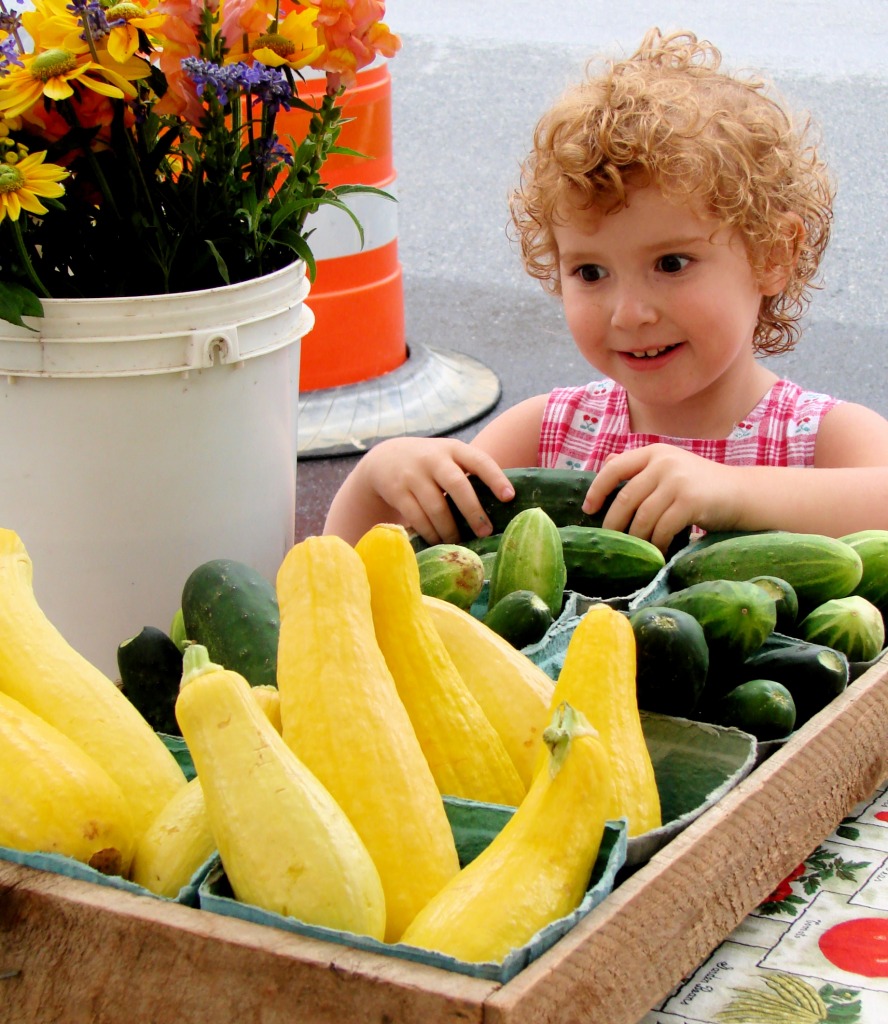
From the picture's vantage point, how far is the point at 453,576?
4.41ft

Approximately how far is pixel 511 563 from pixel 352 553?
371mm

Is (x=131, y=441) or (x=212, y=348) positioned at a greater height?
(x=212, y=348)

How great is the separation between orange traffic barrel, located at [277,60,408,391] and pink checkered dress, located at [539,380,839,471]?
192 centimetres

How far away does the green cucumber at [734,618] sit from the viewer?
120cm

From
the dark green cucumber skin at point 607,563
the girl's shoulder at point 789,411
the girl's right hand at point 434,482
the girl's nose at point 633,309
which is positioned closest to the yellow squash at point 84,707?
the dark green cucumber skin at point 607,563

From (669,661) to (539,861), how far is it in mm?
309

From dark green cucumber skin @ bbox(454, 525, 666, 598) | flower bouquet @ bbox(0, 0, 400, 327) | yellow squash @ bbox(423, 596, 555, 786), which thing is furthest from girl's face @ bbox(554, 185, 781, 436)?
yellow squash @ bbox(423, 596, 555, 786)

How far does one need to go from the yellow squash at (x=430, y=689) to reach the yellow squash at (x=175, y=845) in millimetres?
184

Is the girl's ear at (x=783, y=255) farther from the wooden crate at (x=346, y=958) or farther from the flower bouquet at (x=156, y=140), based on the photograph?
the wooden crate at (x=346, y=958)

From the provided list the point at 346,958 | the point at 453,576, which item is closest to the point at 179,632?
the point at 453,576

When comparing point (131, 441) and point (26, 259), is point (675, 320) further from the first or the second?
point (26, 259)

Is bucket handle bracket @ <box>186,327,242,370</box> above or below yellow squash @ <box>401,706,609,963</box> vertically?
above

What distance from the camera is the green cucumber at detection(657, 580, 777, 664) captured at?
1.20 m

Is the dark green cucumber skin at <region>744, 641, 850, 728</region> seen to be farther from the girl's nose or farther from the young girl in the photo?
the girl's nose
